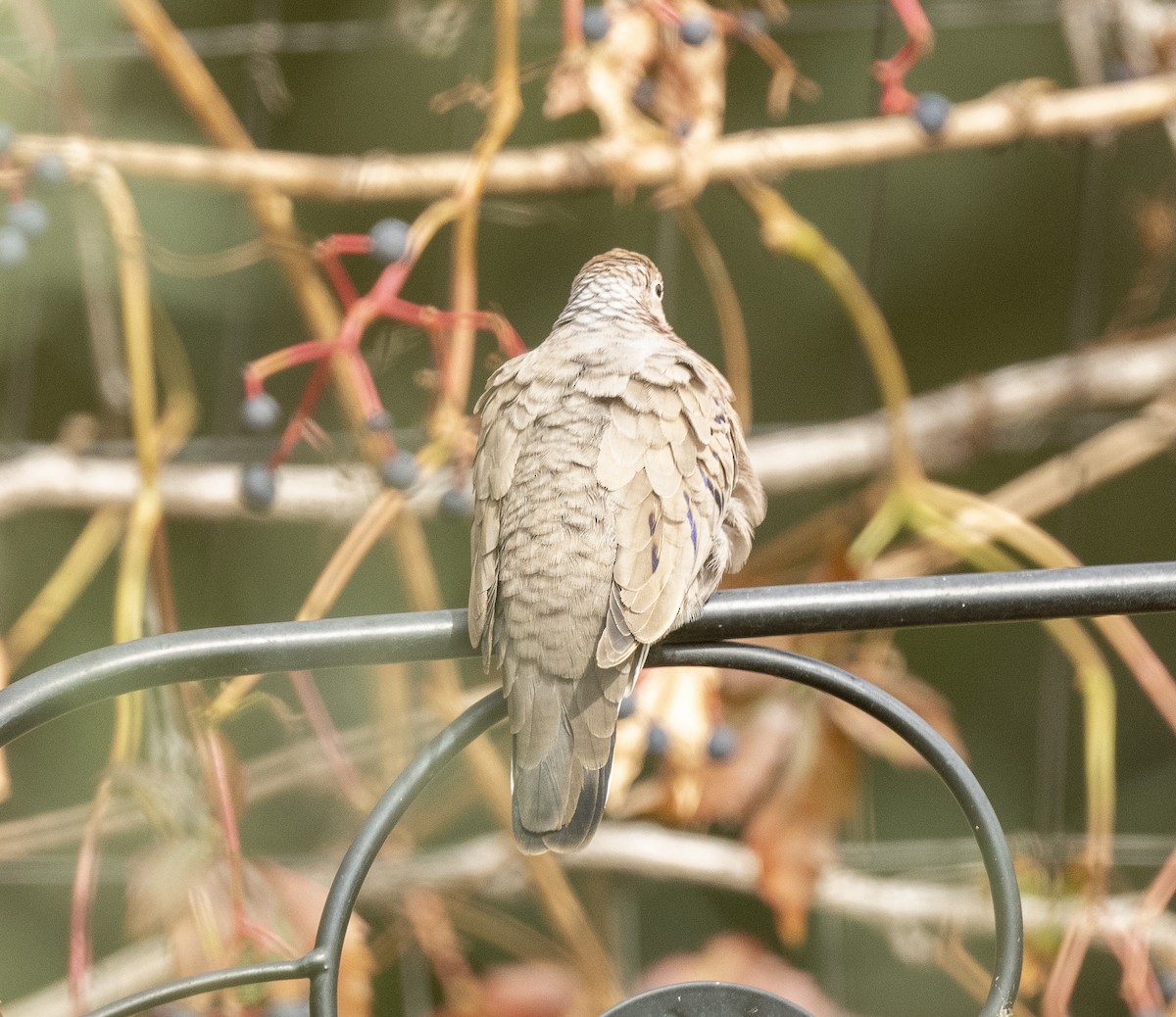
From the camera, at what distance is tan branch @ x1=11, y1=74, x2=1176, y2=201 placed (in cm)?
206

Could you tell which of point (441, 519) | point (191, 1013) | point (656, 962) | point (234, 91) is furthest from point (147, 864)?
point (234, 91)

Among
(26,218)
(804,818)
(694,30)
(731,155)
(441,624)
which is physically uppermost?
(694,30)

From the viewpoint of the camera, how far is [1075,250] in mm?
2137

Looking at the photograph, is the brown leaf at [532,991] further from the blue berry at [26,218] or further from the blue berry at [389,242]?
the blue berry at [26,218]

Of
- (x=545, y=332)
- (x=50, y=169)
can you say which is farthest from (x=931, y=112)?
(x=50, y=169)

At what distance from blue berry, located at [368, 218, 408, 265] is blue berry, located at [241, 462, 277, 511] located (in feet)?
1.20

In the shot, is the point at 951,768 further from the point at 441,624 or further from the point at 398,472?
the point at 398,472

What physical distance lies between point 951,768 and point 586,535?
386mm

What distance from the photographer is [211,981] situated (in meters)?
0.81

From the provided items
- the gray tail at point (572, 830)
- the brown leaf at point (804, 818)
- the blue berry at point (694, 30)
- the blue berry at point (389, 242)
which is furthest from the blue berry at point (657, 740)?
the blue berry at point (694, 30)

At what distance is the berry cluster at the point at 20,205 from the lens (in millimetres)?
1942

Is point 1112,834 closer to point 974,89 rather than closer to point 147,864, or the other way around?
point 974,89

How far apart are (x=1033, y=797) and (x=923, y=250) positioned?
2.99 ft

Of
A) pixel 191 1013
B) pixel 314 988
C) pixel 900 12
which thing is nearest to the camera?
pixel 314 988
